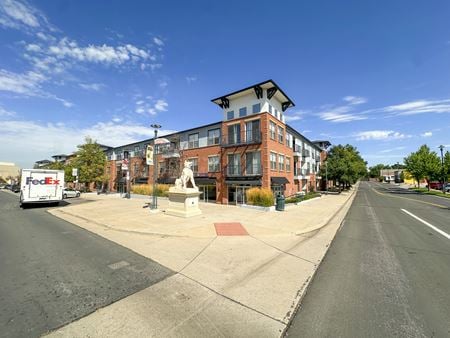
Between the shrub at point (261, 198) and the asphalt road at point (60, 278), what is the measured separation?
11710mm

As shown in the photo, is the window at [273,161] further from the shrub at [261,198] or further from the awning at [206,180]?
the awning at [206,180]

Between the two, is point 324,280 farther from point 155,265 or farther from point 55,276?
point 55,276

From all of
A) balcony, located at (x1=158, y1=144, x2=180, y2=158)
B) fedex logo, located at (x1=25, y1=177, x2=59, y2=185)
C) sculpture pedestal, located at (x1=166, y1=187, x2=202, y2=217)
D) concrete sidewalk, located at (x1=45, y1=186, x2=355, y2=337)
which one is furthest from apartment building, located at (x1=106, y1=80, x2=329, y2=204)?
concrete sidewalk, located at (x1=45, y1=186, x2=355, y2=337)

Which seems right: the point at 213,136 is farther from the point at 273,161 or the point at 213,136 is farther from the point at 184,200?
the point at 184,200

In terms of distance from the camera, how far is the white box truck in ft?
60.0

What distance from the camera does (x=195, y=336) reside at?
127 inches

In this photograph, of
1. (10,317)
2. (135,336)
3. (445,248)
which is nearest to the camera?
(135,336)

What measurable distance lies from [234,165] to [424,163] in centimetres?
4167

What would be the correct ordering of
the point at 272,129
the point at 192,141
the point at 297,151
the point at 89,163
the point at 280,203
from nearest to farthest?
the point at 280,203
the point at 272,129
the point at 192,141
the point at 297,151
the point at 89,163

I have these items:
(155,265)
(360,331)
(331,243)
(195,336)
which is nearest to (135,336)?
(195,336)

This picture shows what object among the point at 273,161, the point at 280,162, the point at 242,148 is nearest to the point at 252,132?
the point at 242,148

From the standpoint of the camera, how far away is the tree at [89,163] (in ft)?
124

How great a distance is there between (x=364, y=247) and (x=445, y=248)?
9.62ft

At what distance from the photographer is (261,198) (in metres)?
17.4
